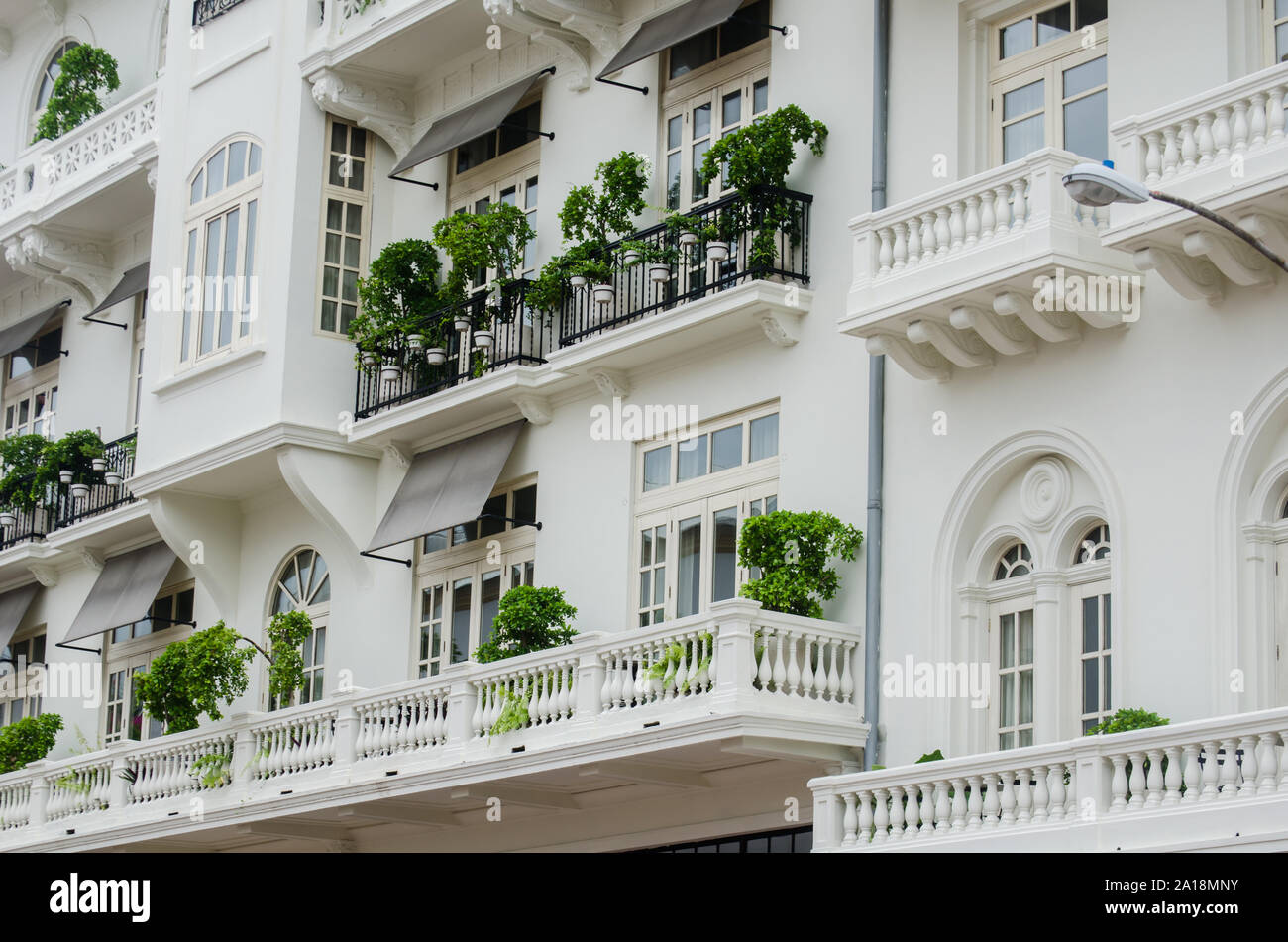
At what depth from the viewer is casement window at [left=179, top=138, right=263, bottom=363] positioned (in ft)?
89.4

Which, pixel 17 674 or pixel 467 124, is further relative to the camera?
pixel 17 674

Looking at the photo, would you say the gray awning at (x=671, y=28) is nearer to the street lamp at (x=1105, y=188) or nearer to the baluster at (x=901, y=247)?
the baluster at (x=901, y=247)

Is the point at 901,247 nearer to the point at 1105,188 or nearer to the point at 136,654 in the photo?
the point at 1105,188

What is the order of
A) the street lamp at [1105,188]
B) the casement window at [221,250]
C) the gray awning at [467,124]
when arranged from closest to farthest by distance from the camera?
1. the street lamp at [1105,188]
2. the gray awning at [467,124]
3. the casement window at [221,250]

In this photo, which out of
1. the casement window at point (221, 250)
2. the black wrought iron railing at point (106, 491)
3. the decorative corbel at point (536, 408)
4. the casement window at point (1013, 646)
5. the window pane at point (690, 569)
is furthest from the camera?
the black wrought iron railing at point (106, 491)

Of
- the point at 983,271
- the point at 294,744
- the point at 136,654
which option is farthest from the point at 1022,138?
the point at 136,654

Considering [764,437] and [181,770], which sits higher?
[764,437]

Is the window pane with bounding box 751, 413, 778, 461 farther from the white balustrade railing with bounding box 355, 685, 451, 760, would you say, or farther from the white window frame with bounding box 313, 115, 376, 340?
the white window frame with bounding box 313, 115, 376, 340

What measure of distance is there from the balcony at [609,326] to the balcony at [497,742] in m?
3.24

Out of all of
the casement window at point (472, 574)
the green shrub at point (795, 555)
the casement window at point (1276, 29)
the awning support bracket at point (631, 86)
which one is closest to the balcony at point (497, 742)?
the green shrub at point (795, 555)

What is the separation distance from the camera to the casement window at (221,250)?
89.4ft

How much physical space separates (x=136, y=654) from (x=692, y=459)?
11.1 metres

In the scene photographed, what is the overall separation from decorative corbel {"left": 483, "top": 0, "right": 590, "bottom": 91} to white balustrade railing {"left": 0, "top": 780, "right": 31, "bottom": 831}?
11536 millimetres

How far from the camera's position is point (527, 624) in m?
22.6
